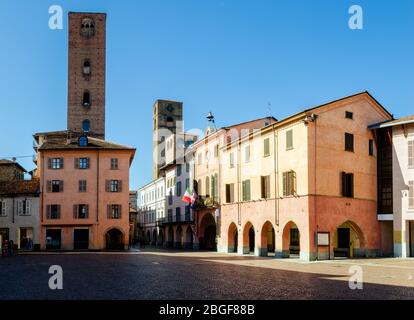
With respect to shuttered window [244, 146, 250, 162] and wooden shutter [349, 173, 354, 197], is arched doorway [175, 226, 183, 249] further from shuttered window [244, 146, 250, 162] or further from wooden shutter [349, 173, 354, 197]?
wooden shutter [349, 173, 354, 197]

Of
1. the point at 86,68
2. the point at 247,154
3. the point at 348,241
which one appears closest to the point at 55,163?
the point at 247,154

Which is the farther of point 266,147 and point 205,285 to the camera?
point 266,147

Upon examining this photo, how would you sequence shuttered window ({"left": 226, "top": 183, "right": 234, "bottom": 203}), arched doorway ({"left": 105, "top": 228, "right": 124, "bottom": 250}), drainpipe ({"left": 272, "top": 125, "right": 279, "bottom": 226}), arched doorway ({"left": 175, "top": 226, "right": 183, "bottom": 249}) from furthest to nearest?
arched doorway ({"left": 175, "top": 226, "right": 183, "bottom": 249}) → arched doorway ({"left": 105, "top": 228, "right": 124, "bottom": 250}) → shuttered window ({"left": 226, "top": 183, "right": 234, "bottom": 203}) → drainpipe ({"left": 272, "top": 125, "right": 279, "bottom": 226})

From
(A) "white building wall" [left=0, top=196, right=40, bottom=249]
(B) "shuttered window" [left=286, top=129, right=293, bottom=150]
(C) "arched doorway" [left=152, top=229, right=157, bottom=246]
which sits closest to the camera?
(B) "shuttered window" [left=286, top=129, right=293, bottom=150]

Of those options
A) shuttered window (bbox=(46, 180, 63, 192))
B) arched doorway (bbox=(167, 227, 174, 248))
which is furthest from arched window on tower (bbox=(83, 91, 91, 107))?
shuttered window (bbox=(46, 180, 63, 192))

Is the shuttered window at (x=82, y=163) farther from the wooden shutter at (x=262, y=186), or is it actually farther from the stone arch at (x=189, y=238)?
the wooden shutter at (x=262, y=186)

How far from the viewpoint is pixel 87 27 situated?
75625mm

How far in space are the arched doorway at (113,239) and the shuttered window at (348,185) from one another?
1095 inches

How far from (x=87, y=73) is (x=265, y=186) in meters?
41.6

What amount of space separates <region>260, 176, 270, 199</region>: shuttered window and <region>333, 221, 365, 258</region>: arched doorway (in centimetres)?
598

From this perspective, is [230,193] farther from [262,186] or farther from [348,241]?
[348,241]

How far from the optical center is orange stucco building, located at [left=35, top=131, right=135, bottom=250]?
53.4 metres

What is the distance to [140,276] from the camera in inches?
914
